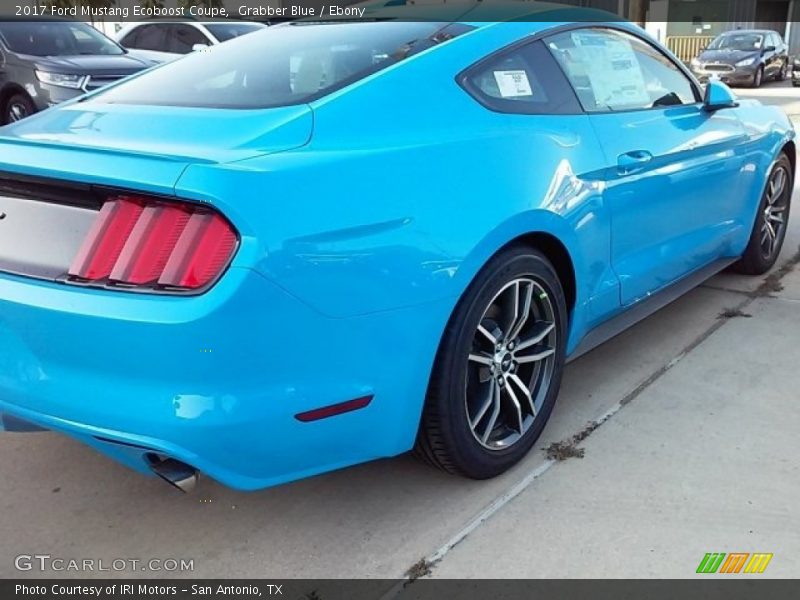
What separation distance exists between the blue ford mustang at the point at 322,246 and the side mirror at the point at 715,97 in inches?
32.1

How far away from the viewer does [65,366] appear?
2.00 metres

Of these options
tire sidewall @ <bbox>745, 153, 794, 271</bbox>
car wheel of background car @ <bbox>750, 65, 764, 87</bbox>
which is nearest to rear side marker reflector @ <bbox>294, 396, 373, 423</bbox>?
tire sidewall @ <bbox>745, 153, 794, 271</bbox>

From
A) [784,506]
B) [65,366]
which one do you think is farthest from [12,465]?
[784,506]

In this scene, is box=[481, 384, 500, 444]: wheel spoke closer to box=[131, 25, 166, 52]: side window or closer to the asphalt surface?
the asphalt surface

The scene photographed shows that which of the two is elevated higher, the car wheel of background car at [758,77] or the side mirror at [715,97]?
the car wheel of background car at [758,77]

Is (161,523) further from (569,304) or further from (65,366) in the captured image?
(569,304)

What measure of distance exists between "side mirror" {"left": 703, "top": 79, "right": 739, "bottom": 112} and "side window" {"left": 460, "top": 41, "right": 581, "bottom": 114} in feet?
3.91

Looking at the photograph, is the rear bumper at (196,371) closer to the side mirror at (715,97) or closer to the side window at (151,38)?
the side mirror at (715,97)

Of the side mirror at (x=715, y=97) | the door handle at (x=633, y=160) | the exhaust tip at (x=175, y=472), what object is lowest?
the exhaust tip at (x=175, y=472)

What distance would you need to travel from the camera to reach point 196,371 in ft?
6.22

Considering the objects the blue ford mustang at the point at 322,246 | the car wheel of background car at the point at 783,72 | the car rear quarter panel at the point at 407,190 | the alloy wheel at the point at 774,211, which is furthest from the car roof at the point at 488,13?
the car wheel of background car at the point at 783,72

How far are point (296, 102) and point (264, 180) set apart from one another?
0.49 meters

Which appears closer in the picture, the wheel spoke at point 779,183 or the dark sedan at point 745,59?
the wheel spoke at point 779,183

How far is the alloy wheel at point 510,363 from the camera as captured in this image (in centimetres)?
262
